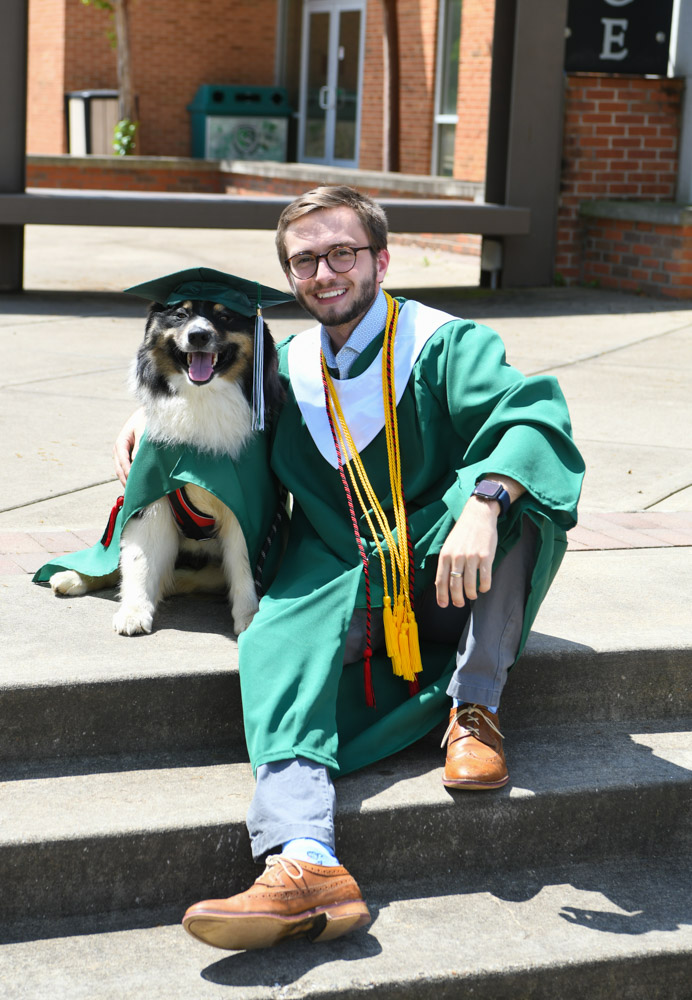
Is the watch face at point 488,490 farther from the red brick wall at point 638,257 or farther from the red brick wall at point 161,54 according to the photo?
the red brick wall at point 161,54

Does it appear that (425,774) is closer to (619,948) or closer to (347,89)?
(619,948)

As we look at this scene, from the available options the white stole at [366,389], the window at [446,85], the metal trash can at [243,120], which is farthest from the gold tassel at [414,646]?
the metal trash can at [243,120]

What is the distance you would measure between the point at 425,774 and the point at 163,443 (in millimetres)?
1155

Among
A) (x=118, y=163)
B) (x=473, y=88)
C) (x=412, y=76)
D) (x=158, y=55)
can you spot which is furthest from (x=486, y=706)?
(x=158, y=55)

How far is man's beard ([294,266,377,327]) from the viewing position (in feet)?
10.8

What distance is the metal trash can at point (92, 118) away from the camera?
72.1ft

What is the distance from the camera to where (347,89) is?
2006 cm

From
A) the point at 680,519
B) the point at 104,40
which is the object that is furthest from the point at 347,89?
the point at 680,519

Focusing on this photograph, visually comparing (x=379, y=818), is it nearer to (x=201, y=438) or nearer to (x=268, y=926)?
(x=268, y=926)

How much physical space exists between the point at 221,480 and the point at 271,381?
0.32m

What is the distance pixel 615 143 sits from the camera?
10906 millimetres

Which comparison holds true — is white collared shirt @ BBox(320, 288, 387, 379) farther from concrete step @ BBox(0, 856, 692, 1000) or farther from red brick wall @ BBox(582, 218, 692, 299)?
red brick wall @ BBox(582, 218, 692, 299)

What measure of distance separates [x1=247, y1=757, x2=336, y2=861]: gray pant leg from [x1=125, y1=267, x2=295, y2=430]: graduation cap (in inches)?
39.2

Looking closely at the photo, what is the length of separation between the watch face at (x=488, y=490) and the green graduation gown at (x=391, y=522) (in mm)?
36
